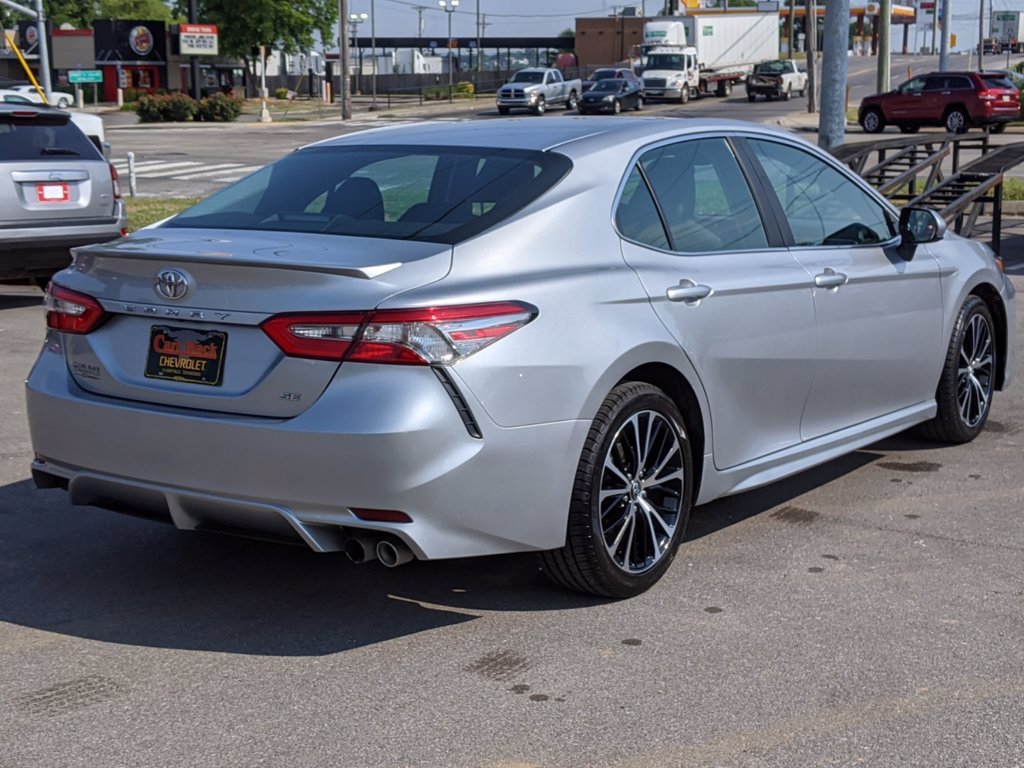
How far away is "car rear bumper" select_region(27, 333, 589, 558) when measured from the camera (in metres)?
4.28

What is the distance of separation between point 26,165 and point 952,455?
771 cm

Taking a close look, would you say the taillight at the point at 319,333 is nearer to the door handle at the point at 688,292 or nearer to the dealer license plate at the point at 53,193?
the door handle at the point at 688,292

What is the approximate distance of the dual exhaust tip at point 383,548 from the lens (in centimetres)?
440

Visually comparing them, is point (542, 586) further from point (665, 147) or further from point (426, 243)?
point (665, 147)

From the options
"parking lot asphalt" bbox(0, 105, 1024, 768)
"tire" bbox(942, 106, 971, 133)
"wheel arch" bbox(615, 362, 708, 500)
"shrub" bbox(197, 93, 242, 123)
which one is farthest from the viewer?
"shrub" bbox(197, 93, 242, 123)

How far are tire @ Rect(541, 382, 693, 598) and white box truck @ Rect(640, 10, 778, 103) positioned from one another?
58447mm

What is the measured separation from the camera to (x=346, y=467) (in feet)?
14.0

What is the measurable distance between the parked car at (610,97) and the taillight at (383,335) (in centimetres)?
5256

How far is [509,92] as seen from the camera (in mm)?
57625

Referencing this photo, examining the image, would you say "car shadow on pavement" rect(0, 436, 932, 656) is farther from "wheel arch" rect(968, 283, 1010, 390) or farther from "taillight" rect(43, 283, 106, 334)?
"wheel arch" rect(968, 283, 1010, 390)

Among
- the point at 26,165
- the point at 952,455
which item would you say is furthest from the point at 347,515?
the point at 26,165

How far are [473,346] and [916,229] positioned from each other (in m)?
2.93

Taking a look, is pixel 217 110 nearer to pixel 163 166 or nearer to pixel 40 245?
pixel 163 166

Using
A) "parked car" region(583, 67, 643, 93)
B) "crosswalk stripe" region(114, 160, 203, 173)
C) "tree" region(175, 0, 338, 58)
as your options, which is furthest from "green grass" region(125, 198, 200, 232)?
"tree" region(175, 0, 338, 58)
